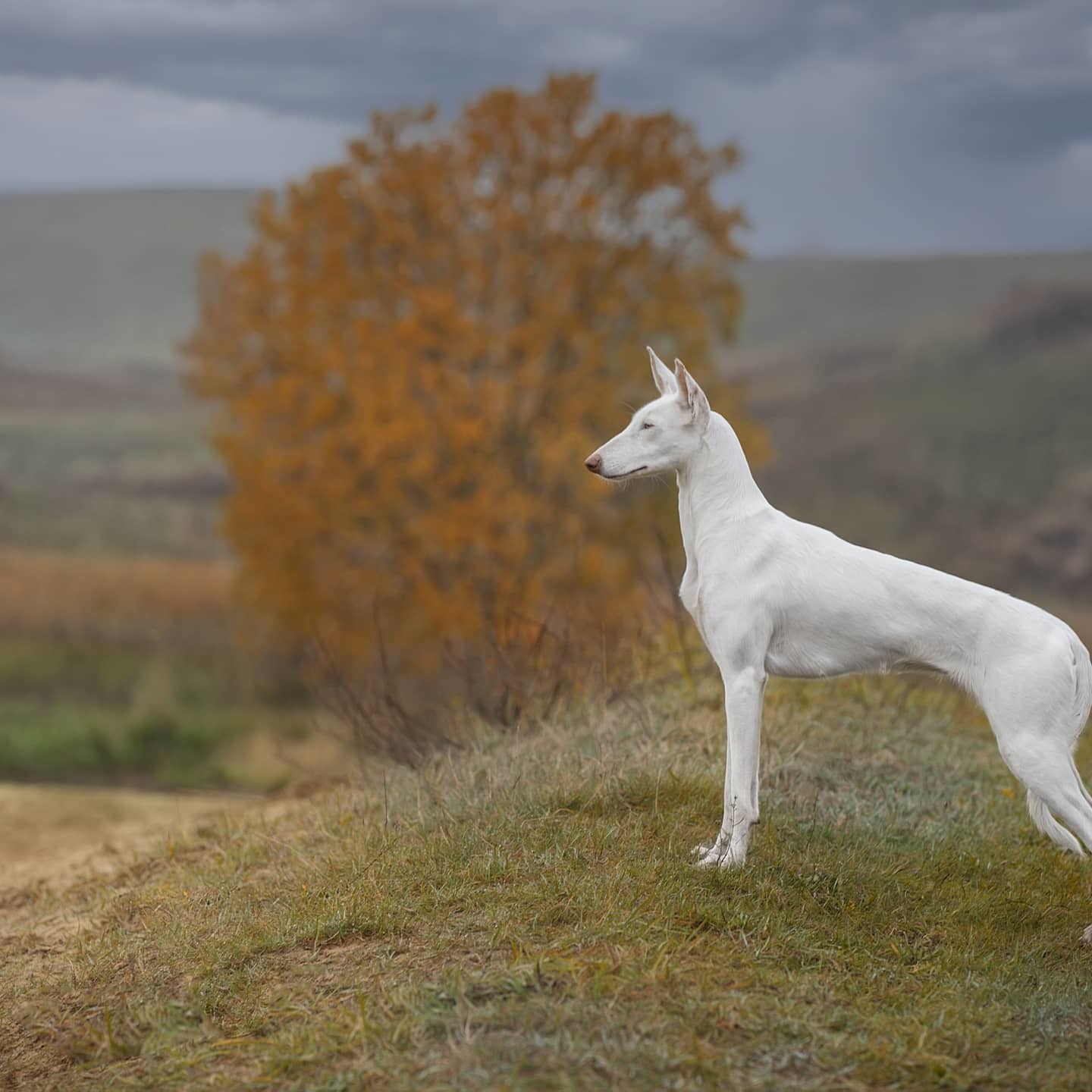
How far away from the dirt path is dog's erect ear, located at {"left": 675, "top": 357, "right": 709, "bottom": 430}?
537 cm

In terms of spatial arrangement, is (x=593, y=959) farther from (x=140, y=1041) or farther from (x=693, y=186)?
(x=693, y=186)

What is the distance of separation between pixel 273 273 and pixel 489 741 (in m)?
11.8

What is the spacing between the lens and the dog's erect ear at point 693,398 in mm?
5480

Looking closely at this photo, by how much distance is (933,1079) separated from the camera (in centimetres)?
419

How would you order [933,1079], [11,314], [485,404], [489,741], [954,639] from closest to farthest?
[933,1079]
[954,639]
[489,741]
[485,404]
[11,314]

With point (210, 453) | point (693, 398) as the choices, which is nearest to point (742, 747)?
point (693, 398)

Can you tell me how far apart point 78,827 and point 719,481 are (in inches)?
324

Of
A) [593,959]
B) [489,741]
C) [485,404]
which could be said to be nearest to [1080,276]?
[485,404]

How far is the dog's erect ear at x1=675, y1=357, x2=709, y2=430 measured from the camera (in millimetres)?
5480

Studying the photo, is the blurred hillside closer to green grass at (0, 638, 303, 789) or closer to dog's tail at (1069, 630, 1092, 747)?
green grass at (0, 638, 303, 789)

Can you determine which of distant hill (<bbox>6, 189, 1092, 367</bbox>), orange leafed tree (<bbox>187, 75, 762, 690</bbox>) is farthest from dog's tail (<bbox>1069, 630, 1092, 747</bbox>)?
distant hill (<bbox>6, 189, 1092, 367</bbox>)

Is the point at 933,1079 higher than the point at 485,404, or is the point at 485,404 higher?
the point at 485,404

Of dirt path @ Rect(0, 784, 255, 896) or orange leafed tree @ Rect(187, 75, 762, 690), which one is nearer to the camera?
dirt path @ Rect(0, 784, 255, 896)

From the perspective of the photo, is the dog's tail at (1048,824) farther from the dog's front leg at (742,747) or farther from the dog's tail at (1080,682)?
the dog's front leg at (742,747)
